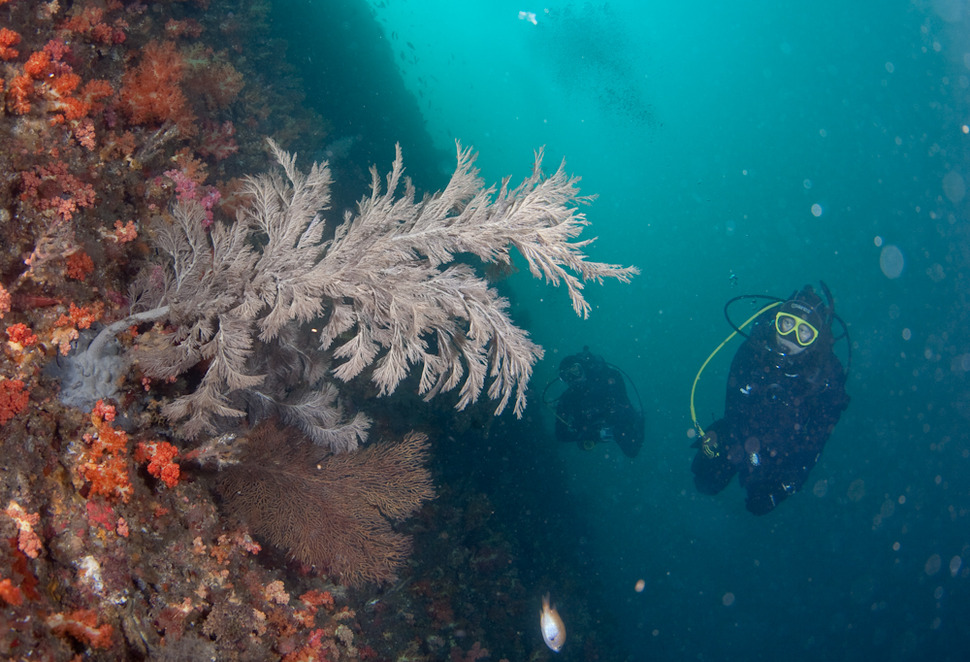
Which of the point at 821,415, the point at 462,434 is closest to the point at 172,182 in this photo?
the point at 462,434

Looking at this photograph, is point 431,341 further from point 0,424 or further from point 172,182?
point 0,424

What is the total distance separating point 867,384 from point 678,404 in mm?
26123

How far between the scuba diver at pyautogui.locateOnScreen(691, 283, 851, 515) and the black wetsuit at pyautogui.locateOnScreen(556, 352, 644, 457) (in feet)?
5.74

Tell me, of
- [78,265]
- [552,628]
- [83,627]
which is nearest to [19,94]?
[78,265]

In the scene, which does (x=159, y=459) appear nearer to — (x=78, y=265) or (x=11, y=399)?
(x=11, y=399)

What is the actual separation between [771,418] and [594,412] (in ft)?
13.9

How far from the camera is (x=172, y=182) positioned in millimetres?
4117

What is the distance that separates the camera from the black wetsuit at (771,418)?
938cm

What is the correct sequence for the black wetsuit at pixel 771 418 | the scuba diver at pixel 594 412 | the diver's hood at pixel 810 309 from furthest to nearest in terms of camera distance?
1. the scuba diver at pixel 594 412
2. the black wetsuit at pixel 771 418
3. the diver's hood at pixel 810 309

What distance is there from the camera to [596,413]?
→ 11961 millimetres

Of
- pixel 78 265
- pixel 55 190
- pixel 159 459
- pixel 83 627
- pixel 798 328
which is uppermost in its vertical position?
pixel 798 328

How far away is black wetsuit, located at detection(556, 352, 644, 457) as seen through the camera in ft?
39.1

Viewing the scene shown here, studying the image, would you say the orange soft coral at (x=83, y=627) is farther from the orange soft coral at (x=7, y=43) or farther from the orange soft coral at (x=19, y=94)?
the orange soft coral at (x=7, y=43)

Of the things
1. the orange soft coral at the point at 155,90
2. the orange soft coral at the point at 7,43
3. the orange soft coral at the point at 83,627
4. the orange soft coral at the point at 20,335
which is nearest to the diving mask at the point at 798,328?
the orange soft coral at the point at 155,90
